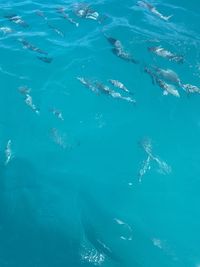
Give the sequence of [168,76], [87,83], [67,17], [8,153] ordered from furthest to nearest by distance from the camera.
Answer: [67,17] < [87,83] < [168,76] < [8,153]

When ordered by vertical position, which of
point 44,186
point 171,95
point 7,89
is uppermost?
point 171,95

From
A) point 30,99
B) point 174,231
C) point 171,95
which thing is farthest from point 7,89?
point 174,231

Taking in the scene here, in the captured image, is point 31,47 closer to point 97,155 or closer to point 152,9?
point 97,155

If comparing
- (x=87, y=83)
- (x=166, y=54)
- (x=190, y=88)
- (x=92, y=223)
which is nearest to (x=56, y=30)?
(x=87, y=83)

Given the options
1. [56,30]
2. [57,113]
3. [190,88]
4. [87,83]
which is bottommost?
[57,113]

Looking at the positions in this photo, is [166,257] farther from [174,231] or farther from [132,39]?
[132,39]

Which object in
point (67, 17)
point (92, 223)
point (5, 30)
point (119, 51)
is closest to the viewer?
point (92, 223)

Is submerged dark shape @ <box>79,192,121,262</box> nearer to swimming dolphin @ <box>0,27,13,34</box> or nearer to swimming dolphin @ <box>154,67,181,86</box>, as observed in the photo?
swimming dolphin @ <box>154,67,181,86</box>

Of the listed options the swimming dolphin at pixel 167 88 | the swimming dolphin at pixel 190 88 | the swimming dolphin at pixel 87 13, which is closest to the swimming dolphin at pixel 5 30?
the swimming dolphin at pixel 87 13
